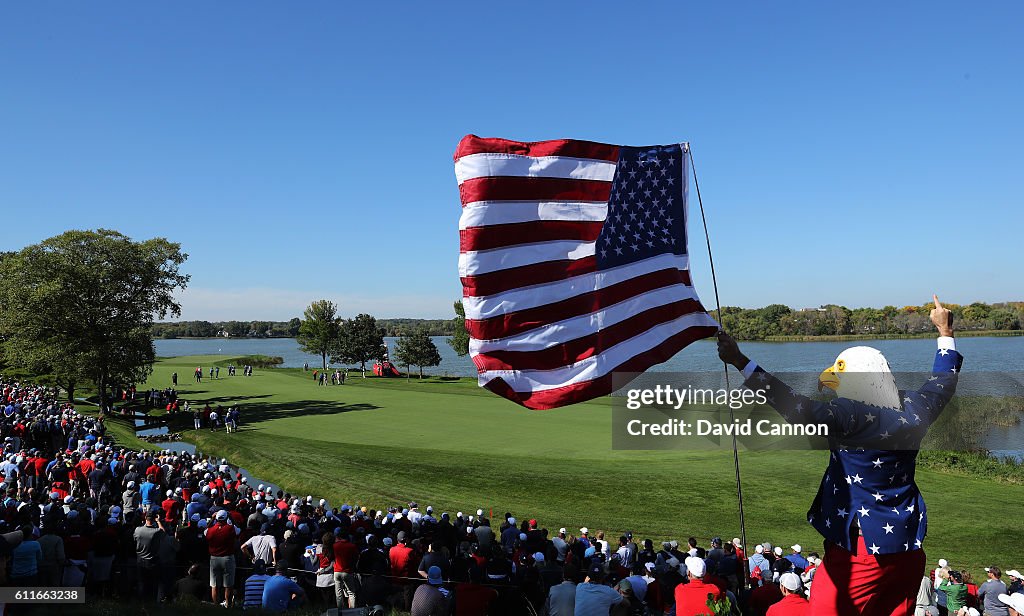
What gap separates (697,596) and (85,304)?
42.1 m

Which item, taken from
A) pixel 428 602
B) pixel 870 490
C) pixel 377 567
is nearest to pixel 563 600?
pixel 428 602

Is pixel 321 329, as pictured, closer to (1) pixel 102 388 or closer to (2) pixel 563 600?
(1) pixel 102 388

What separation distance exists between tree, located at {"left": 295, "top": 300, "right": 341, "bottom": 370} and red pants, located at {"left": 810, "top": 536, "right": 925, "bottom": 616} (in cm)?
8219

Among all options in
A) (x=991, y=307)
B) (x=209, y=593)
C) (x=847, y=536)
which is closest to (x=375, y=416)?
(x=209, y=593)

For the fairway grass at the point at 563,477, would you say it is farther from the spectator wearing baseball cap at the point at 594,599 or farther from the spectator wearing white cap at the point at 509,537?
the spectator wearing baseball cap at the point at 594,599

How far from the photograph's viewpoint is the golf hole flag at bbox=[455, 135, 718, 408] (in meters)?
5.71

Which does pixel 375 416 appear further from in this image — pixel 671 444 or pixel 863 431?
pixel 863 431

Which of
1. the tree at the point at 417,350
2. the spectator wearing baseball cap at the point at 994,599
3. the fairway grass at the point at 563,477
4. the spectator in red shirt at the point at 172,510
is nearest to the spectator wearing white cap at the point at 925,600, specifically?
the spectator wearing baseball cap at the point at 994,599

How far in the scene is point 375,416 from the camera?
38.0 metres

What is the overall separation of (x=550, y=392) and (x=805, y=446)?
24513mm

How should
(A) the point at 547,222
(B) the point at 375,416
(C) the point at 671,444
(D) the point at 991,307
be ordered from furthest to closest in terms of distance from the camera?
(D) the point at 991,307 < (B) the point at 375,416 < (C) the point at 671,444 < (A) the point at 547,222

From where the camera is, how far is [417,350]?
248 ft

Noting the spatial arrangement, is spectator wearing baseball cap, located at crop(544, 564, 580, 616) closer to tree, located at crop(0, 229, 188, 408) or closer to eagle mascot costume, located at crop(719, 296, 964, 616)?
eagle mascot costume, located at crop(719, 296, 964, 616)

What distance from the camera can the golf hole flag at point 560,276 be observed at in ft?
18.7
